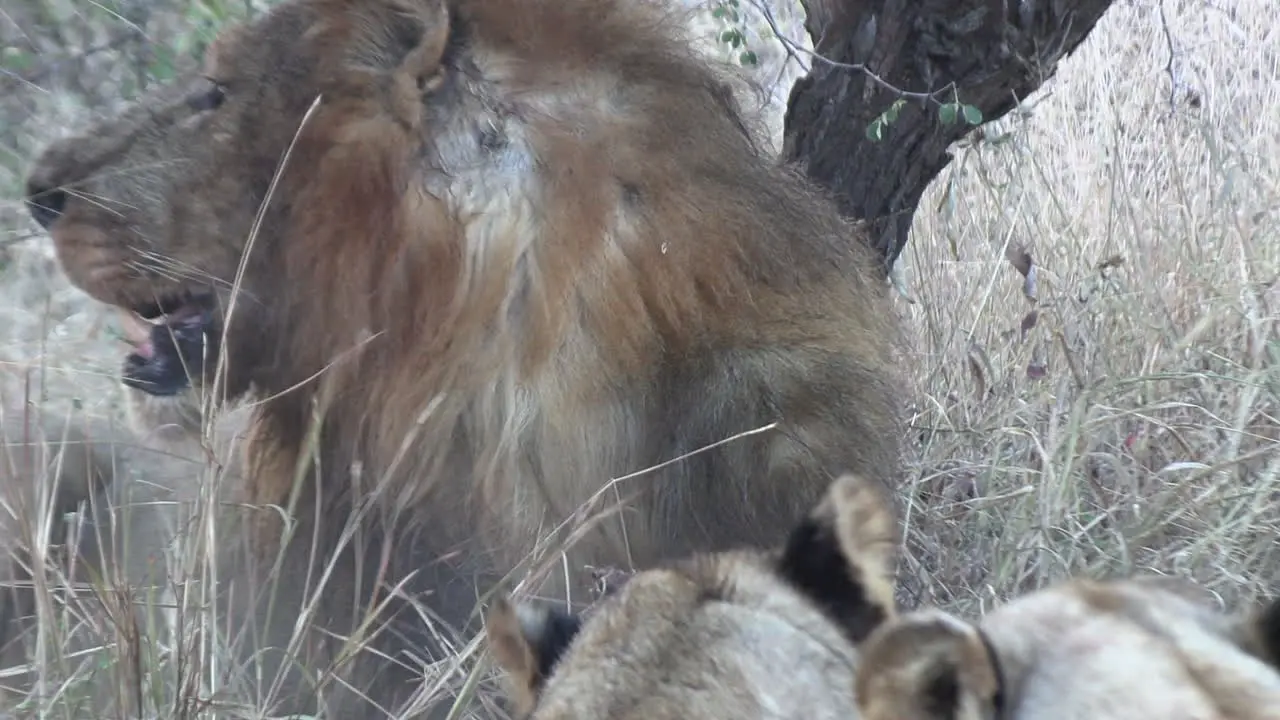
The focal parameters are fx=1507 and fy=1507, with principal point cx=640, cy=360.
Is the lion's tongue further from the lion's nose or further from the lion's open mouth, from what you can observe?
the lion's nose

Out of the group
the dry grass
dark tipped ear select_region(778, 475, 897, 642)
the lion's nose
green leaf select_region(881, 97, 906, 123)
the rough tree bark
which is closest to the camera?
dark tipped ear select_region(778, 475, 897, 642)

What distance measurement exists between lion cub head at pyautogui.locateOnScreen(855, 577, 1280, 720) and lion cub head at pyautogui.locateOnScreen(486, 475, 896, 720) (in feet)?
0.45

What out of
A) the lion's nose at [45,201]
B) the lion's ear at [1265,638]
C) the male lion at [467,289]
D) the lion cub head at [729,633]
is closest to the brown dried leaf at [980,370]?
the male lion at [467,289]

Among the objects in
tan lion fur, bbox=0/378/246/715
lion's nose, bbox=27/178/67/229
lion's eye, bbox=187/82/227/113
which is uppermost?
lion's eye, bbox=187/82/227/113

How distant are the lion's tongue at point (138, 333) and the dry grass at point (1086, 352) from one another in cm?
10

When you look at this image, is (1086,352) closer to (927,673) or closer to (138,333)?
(138,333)

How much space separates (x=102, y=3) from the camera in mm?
4344

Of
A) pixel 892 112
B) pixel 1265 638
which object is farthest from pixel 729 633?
pixel 892 112

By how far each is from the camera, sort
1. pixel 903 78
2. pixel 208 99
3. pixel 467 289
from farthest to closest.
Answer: pixel 903 78
pixel 208 99
pixel 467 289

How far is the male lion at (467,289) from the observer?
2.68 metres

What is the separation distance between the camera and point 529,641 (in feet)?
4.53

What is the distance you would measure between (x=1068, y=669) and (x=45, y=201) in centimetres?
238

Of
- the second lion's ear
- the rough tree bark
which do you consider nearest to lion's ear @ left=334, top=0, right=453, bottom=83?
the second lion's ear

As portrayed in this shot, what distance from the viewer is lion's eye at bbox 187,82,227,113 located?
290cm
